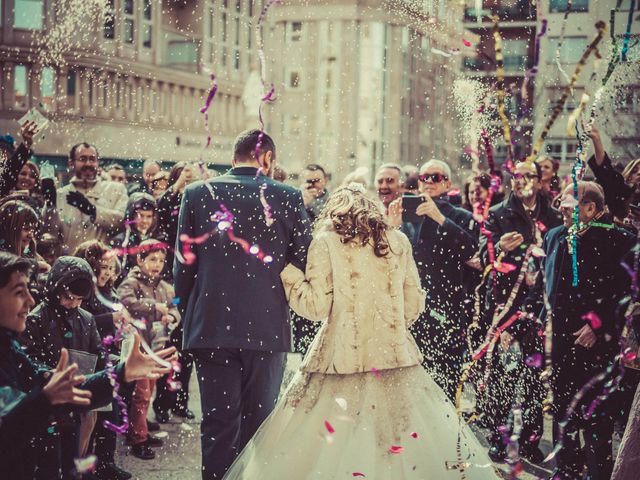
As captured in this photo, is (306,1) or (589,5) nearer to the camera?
(589,5)

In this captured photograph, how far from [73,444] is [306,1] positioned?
44.6m

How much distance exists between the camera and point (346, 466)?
14.6 ft

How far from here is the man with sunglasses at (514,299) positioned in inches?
256

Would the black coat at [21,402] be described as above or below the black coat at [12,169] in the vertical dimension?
below

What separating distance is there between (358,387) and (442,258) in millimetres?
2252

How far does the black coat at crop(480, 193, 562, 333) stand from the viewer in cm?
670

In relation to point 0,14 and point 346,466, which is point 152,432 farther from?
point 0,14

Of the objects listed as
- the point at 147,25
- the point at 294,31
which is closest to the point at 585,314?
the point at 147,25

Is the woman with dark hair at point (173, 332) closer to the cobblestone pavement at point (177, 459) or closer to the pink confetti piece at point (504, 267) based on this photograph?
the cobblestone pavement at point (177, 459)

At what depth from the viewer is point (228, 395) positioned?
4.85 metres

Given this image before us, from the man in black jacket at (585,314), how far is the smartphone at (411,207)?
4.55 ft

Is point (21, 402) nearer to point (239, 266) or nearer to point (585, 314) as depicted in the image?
point (239, 266)

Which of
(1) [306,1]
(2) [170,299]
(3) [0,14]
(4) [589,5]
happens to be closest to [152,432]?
(2) [170,299]

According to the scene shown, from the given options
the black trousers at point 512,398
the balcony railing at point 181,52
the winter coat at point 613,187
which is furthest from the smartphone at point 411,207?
the balcony railing at point 181,52
